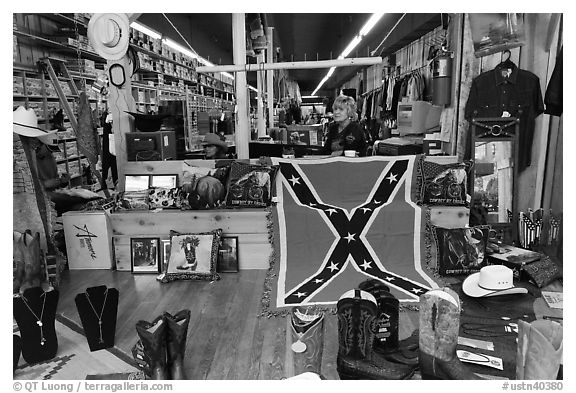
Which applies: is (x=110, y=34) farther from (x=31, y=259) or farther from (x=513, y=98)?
(x=513, y=98)

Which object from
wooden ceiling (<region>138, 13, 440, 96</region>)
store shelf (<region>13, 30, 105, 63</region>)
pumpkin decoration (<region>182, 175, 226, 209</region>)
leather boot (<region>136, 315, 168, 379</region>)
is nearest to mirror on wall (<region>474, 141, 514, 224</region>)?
pumpkin decoration (<region>182, 175, 226, 209</region>)

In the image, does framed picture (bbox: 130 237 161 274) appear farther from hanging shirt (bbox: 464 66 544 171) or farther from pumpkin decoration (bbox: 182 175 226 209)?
hanging shirt (bbox: 464 66 544 171)

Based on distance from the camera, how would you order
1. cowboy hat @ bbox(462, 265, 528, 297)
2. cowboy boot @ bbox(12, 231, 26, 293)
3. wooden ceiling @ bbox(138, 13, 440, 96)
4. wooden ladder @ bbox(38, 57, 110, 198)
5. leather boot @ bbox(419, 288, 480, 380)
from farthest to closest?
wooden ceiling @ bbox(138, 13, 440, 96), wooden ladder @ bbox(38, 57, 110, 198), cowboy boot @ bbox(12, 231, 26, 293), cowboy hat @ bbox(462, 265, 528, 297), leather boot @ bbox(419, 288, 480, 380)

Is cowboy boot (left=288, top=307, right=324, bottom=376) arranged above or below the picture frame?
below

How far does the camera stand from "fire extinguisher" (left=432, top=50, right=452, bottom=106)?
551 centimetres

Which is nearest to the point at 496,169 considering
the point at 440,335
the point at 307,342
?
the point at 440,335

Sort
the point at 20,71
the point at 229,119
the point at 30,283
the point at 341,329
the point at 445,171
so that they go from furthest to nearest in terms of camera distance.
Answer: the point at 229,119, the point at 20,71, the point at 445,171, the point at 30,283, the point at 341,329

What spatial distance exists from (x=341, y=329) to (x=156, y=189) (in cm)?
268

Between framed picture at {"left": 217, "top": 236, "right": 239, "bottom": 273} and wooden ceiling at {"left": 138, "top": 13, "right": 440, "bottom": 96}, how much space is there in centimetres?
500

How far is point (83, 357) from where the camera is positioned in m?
2.74

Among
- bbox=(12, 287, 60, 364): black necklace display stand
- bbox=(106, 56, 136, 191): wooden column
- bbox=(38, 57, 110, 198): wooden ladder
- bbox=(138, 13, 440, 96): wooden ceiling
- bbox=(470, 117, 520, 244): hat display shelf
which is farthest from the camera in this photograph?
bbox=(138, 13, 440, 96): wooden ceiling

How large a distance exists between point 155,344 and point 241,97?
3800 millimetres
